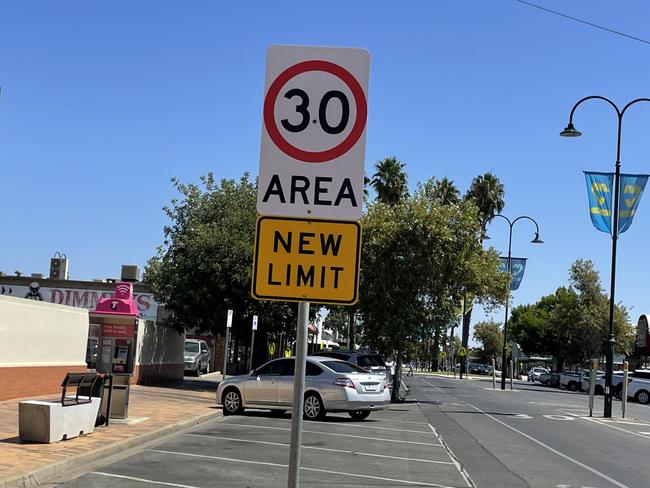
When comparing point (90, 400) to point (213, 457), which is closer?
point (213, 457)

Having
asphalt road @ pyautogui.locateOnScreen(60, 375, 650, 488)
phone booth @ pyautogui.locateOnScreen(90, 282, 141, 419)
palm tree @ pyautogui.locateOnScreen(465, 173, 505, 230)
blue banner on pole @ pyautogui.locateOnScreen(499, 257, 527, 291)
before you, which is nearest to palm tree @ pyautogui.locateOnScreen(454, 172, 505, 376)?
palm tree @ pyautogui.locateOnScreen(465, 173, 505, 230)

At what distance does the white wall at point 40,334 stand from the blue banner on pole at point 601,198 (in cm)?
1616

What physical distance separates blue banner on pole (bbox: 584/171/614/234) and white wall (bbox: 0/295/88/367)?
636 inches

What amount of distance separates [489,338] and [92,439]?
3995 inches

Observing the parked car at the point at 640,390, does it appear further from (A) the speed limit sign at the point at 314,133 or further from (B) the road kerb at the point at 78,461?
(A) the speed limit sign at the point at 314,133

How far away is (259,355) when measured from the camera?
3512 cm

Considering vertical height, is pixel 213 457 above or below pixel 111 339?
below

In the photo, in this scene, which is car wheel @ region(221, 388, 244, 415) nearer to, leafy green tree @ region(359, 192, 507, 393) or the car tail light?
the car tail light

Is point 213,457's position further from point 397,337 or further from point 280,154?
point 397,337

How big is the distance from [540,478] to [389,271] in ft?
58.6

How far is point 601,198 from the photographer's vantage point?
25516 mm

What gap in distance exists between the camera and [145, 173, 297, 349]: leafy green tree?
28750 millimetres

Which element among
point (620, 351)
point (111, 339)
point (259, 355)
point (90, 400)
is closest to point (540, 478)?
point (90, 400)

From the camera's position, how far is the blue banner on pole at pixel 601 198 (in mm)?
25516
